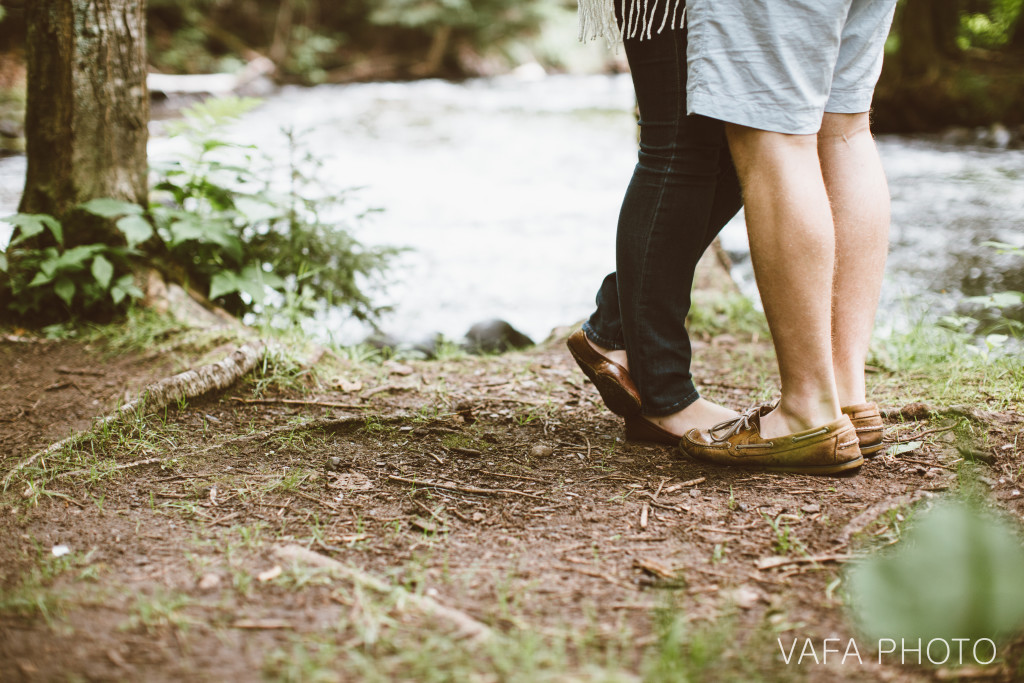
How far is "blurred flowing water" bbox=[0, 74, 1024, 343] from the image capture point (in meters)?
3.93

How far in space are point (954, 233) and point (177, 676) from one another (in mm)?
5233

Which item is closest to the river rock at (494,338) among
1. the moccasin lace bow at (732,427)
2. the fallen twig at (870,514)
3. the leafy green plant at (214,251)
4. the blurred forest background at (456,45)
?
the leafy green plant at (214,251)

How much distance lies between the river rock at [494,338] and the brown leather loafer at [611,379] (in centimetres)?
137

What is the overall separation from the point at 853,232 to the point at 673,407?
0.57 m

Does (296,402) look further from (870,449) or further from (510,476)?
(870,449)

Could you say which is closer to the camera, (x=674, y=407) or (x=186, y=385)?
(x=674, y=407)

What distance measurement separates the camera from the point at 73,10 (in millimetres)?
2297

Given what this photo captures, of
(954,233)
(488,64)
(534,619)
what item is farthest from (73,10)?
(488,64)

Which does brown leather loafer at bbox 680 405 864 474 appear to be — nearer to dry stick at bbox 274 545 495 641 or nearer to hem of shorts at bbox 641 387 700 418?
hem of shorts at bbox 641 387 700 418

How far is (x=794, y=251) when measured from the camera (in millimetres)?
1395

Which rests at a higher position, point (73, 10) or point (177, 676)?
point (73, 10)

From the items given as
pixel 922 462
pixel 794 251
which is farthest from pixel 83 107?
pixel 922 462

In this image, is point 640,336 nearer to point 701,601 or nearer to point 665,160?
point 665,160

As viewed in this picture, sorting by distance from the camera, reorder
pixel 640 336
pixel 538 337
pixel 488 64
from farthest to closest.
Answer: pixel 488 64
pixel 538 337
pixel 640 336
